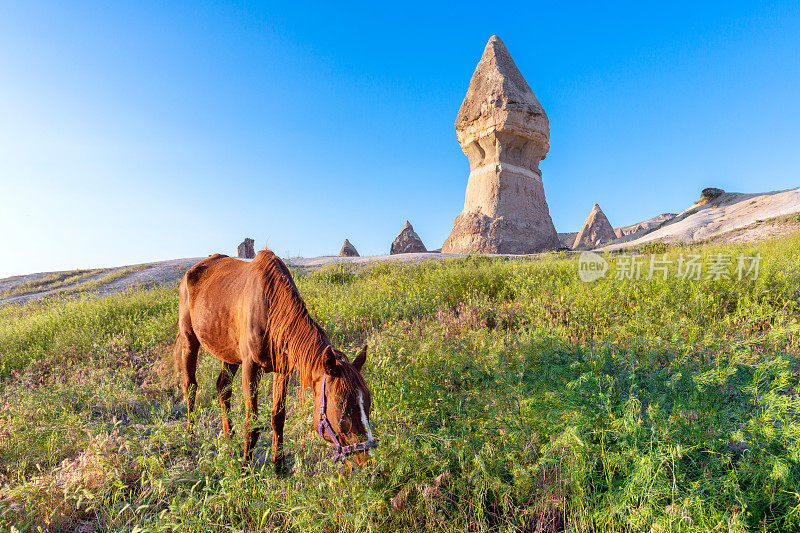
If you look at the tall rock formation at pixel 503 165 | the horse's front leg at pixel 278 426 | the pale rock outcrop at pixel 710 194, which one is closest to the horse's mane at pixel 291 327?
the horse's front leg at pixel 278 426

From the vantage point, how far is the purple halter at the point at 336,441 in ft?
6.90

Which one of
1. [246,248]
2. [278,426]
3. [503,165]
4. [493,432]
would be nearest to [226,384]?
[278,426]

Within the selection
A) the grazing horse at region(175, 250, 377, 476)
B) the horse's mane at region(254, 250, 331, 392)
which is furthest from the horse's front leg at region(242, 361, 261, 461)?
the horse's mane at region(254, 250, 331, 392)

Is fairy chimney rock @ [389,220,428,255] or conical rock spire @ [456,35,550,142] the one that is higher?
conical rock spire @ [456,35,550,142]

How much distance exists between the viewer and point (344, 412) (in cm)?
217

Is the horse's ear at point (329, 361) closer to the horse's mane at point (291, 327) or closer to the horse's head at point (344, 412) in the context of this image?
the horse's head at point (344, 412)

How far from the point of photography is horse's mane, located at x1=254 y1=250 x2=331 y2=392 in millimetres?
2529

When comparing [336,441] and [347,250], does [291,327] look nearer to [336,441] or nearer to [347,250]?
[336,441]

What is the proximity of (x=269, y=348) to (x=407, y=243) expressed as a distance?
24.6 meters

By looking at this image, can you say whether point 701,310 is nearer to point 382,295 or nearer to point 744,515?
point 744,515

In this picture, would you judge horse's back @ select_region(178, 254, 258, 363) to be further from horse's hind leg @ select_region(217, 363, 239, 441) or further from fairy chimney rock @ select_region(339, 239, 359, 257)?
fairy chimney rock @ select_region(339, 239, 359, 257)

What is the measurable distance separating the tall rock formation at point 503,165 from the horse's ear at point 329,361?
18738mm

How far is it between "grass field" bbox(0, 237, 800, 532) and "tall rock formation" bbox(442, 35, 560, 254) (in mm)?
14886

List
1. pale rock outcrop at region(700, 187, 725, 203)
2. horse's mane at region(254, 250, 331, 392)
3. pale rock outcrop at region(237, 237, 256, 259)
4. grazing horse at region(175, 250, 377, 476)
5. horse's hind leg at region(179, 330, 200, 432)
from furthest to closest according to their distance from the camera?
pale rock outcrop at region(700, 187, 725, 203) < pale rock outcrop at region(237, 237, 256, 259) < horse's hind leg at region(179, 330, 200, 432) < horse's mane at region(254, 250, 331, 392) < grazing horse at region(175, 250, 377, 476)
